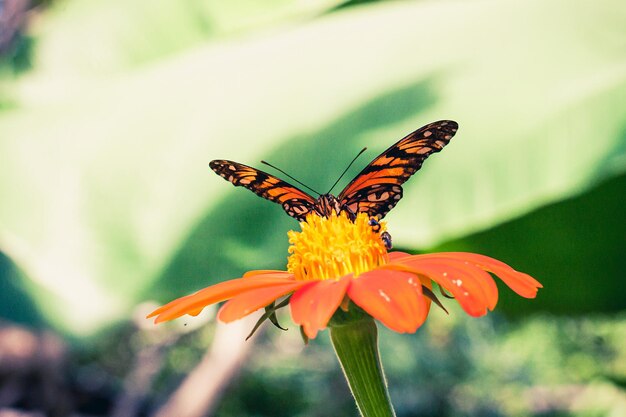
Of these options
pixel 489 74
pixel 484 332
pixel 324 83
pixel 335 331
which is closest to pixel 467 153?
pixel 489 74

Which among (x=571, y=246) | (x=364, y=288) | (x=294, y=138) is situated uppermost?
(x=364, y=288)

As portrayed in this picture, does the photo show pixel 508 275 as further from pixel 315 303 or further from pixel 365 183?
pixel 365 183

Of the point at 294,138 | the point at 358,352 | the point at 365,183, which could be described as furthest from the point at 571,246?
the point at 358,352

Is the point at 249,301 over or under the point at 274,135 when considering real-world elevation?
over

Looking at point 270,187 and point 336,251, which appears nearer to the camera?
point 336,251

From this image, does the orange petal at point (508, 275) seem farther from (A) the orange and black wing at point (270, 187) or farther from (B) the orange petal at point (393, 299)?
(A) the orange and black wing at point (270, 187)

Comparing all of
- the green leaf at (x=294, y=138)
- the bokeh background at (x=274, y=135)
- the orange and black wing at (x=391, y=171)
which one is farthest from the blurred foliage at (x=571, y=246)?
the orange and black wing at (x=391, y=171)

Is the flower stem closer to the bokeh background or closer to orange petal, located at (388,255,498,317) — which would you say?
orange petal, located at (388,255,498,317)

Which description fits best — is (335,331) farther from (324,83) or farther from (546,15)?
(546,15)

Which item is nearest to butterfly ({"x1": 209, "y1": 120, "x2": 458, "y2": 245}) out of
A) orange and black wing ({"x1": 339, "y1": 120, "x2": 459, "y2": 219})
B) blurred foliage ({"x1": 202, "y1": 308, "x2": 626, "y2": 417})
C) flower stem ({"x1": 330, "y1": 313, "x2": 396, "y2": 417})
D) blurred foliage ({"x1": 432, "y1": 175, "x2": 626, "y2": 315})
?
orange and black wing ({"x1": 339, "y1": 120, "x2": 459, "y2": 219})
